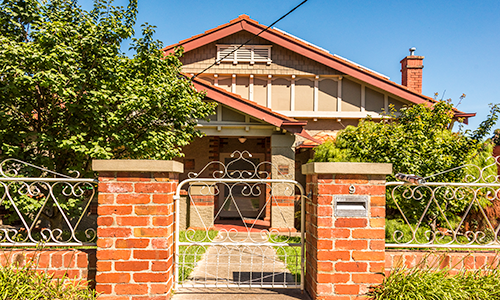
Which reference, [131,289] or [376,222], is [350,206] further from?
[131,289]

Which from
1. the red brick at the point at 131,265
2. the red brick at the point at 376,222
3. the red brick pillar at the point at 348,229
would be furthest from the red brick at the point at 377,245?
the red brick at the point at 131,265

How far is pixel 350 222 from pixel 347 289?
0.63m

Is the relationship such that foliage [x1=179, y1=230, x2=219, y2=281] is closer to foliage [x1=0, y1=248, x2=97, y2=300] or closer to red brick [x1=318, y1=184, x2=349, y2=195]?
foliage [x1=0, y1=248, x2=97, y2=300]

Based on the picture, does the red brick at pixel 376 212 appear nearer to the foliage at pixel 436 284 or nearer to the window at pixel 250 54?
the foliage at pixel 436 284

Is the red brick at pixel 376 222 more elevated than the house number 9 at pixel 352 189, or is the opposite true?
the house number 9 at pixel 352 189

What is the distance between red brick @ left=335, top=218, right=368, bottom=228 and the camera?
2916mm

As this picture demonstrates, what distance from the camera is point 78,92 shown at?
14.7ft

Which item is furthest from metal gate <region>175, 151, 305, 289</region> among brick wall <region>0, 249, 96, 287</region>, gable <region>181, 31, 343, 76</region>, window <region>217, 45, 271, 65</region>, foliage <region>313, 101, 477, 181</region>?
window <region>217, 45, 271, 65</region>

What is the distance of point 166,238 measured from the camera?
9.48 ft

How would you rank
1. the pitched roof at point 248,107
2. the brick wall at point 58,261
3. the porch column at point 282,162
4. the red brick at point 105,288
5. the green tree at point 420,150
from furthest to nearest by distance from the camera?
the porch column at point 282,162
the pitched roof at point 248,107
the green tree at point 420,150
the brick wall at point 58,261
the red brick at point 105,288

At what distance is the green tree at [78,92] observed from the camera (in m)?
4.30

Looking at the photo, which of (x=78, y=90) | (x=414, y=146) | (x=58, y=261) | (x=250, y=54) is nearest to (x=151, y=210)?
(x=58, y=261)

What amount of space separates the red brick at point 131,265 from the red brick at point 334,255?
165cm

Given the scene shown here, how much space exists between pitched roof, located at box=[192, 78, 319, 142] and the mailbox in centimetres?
467
